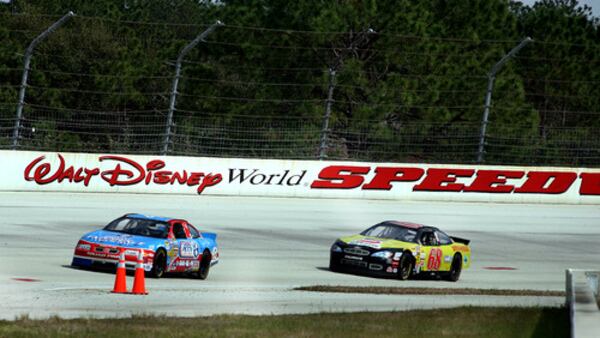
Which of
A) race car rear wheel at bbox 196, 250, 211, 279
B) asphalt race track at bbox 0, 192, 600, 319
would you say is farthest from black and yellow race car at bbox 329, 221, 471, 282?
race car rear wheel at bbox 196, 250, 211, 279

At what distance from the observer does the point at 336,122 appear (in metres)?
38.1

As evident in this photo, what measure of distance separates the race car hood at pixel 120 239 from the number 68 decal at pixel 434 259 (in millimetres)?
6229

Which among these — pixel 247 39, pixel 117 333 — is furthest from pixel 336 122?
pixel 117 333

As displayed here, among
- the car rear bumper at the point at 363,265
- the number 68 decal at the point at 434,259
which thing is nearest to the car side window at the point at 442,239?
the number 68 decal at the point at 434,259

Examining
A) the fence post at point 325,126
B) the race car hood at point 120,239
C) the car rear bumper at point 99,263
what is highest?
the fence post at point 325,126

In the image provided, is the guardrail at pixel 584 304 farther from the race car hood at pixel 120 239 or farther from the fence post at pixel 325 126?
the fence post at pixel 325 126

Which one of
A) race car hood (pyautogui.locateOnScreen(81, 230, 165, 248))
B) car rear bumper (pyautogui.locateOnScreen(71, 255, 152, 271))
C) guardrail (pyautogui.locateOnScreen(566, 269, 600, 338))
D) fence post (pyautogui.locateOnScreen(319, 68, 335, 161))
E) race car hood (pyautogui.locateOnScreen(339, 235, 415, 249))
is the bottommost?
car rear bumper (pyautogui.locateOnScreen(71, 255, 152, 271))

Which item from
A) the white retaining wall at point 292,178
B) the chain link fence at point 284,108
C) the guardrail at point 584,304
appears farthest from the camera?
the chain link fence at point 284,108

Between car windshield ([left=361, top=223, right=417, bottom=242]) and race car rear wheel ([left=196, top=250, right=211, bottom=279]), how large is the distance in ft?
13.0

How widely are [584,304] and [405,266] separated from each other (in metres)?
11.2

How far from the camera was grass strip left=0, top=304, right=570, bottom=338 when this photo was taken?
41.4 feet

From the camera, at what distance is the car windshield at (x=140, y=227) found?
2134 centimetres

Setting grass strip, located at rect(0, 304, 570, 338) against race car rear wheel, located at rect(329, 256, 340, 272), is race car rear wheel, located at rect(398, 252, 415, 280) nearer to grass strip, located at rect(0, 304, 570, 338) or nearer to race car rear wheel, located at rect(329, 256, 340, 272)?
race car rear wheel, located at rect(329, 256, 340, 272)

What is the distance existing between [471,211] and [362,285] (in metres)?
13.3
